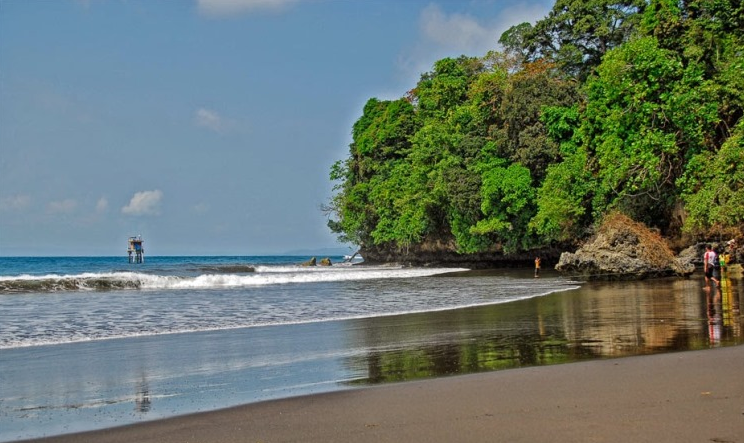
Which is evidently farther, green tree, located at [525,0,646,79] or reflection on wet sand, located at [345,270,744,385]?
green tree, located at [525,0,646,79]

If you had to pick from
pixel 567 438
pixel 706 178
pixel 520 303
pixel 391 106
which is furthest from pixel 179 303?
pixel 391 106

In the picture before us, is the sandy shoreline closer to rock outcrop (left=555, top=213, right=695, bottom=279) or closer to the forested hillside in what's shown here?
rock outcrop (left=555, top=213, right=695, bottom=279)

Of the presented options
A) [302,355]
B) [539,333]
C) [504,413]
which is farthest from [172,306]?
[504,413]

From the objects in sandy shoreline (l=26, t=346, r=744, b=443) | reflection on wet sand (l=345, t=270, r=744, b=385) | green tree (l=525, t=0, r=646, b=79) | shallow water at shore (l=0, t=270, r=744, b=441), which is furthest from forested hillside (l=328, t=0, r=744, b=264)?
sandy shoreline (l=26, t=346, r=744, b=443)

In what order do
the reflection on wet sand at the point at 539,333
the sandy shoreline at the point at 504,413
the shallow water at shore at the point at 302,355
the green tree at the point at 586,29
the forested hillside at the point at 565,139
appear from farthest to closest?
the green tree at the point at 586,29 → the forested hillside at the point at 565,139 → the reflection on wet sand at the point at 539,333 → the shallow water at shore at the point at 302,355 → the sandy shoreline at the point at 504,413

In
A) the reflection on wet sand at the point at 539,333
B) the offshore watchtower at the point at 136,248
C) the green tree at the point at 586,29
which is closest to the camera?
the reflection on wet sand at the point at 539,333

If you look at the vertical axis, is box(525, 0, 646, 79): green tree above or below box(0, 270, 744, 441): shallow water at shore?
above

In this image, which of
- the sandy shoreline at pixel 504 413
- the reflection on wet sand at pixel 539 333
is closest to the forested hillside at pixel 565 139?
the reflection on wet sand at pixel 539 333

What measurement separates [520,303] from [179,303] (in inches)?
420

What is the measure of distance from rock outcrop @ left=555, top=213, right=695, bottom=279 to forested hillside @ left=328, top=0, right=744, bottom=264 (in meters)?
2.36

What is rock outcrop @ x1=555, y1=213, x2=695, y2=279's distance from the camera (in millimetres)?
25969

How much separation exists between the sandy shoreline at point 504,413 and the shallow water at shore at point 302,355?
65 cm

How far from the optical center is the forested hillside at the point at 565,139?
28.6 metres

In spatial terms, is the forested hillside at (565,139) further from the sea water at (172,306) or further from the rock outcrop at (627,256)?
the sea water at (172,306)
